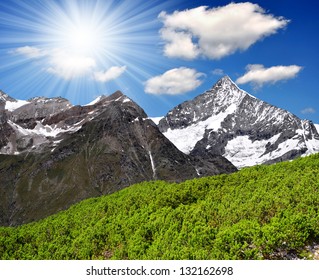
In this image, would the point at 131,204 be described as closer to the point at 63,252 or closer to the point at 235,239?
the point at 63,252

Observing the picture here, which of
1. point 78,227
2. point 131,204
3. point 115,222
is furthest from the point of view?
point 131,204

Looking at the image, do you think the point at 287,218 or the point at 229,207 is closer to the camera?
the point at 287,218

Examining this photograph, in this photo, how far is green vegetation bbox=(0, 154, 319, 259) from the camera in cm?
2364

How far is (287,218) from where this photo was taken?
25.0m

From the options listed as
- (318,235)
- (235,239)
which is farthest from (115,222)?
(318,235)

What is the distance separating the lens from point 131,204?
129 feet

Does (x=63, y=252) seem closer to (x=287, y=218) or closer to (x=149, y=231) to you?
(x=149, y=231)

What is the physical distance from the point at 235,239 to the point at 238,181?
682 inches

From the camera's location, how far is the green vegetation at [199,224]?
2364cm

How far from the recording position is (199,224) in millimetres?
28047

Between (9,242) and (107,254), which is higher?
(9,242)
